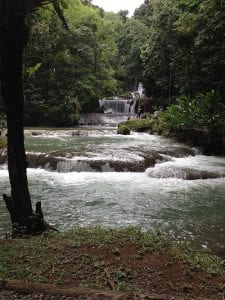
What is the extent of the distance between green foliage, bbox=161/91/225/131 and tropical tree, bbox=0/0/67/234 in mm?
13282

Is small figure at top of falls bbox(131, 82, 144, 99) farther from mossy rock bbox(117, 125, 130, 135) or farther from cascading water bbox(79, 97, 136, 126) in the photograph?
mossy rock bbox(117, 125, 130, 135)

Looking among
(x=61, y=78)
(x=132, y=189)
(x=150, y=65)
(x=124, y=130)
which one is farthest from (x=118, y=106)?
(x=132, y=189)

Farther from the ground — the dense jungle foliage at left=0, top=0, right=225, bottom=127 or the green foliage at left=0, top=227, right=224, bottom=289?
the dense jungle foliage at left=0, top=0, right=225, bottom=127

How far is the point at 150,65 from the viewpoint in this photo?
32.4 metres

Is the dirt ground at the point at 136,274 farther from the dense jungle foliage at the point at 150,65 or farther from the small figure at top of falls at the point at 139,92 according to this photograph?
the small figure at top of falls at the point at 139,92

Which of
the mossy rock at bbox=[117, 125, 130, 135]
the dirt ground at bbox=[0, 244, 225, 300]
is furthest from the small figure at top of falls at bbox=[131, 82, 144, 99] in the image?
the dirt ground at bbox=[0, 244, 225, 300]

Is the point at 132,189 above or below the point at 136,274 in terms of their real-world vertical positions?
below

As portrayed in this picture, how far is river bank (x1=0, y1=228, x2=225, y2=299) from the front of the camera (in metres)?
3.92

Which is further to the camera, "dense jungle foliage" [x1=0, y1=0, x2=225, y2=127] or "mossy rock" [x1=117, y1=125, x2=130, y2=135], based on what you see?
"mossy rock" [x1=117, y1=125, x2=130, y2=135]

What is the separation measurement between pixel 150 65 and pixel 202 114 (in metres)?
15.0

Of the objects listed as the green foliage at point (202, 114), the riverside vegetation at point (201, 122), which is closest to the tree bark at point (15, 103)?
the riverside vegetation at point (201, 122)

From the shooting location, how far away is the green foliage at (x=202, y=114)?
57.9 ft

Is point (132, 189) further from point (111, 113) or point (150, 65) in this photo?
point (111, 113)

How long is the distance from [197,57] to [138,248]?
60.6 ft
